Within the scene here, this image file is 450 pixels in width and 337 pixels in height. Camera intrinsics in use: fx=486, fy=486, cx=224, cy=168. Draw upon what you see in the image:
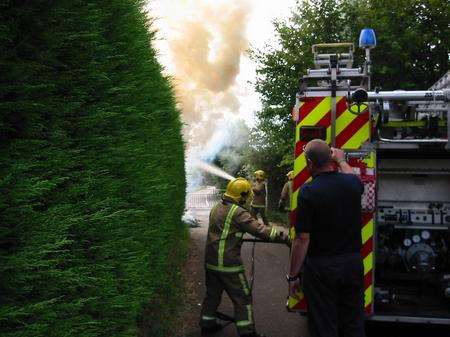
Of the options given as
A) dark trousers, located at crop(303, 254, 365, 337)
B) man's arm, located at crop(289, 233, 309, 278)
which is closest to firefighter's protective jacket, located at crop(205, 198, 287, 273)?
man's arm, located at crop(289, 233, 309, 278)

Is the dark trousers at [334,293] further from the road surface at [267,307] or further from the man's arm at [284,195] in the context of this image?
the man's arm at [284,195]

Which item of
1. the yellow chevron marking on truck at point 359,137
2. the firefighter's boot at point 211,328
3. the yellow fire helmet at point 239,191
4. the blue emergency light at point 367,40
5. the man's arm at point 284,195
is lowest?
the firefighter's boot at point 211,328

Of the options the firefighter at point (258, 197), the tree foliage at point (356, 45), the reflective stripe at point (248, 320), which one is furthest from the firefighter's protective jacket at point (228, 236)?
the tree foliage at point (356, 45)

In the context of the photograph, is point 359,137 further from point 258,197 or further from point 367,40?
point 258,197

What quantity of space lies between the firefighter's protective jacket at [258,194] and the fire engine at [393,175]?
7762 mm

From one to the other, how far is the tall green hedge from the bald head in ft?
4.51

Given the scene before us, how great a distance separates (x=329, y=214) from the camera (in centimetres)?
379

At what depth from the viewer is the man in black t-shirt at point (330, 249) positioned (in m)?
3.79

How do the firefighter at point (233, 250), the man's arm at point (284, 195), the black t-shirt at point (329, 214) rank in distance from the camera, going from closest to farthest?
the black t-shirt at point (329, 214)
the firefighter at point (233, 250)
the man's arm at point (284, 195)

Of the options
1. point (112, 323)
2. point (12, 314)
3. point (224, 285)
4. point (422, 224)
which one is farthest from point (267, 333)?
point (12, 314)

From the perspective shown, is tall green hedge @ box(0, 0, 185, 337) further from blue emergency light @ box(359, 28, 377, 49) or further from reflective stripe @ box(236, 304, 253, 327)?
blue emergency light @ box(359, 28, 377, 49)

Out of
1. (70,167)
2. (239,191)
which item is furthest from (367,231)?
(70,167)

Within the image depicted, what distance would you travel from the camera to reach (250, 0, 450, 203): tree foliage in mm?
16375

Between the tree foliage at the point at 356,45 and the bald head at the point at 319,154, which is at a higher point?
the tree foliage at the point at 356,45
